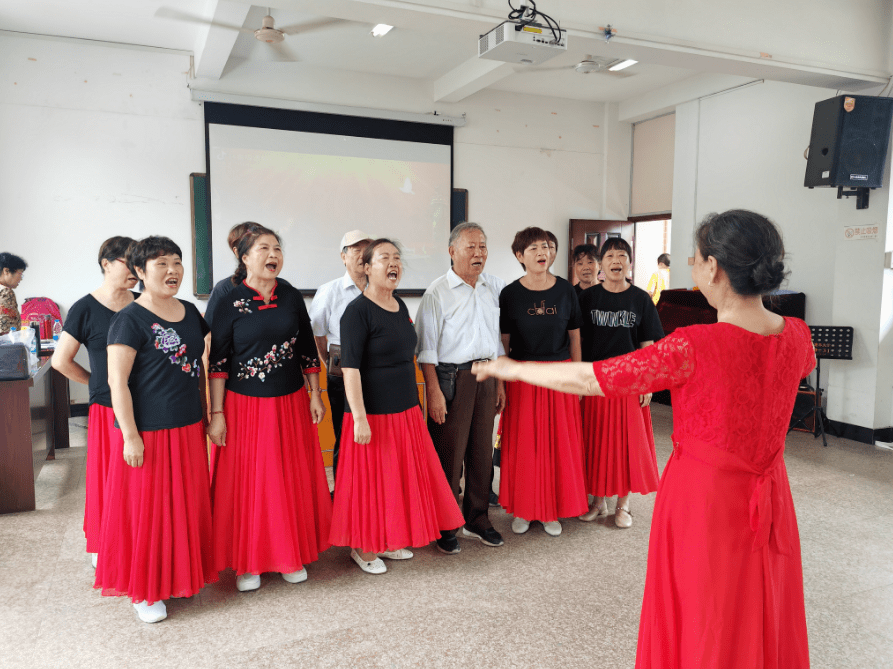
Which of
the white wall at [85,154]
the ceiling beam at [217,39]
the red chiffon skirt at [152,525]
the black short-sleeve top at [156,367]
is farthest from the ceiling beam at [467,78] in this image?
the red chiffon skirt at [152,525]

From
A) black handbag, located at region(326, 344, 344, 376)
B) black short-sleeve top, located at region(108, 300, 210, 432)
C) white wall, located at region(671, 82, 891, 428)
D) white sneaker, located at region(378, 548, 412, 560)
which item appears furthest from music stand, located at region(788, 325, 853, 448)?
black short-sleeve top, located at region(108, 300, 210, 432)

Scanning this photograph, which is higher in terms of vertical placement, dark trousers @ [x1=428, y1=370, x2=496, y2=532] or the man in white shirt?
the man in white shirt

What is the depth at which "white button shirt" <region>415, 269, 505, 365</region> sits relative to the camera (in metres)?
3.17

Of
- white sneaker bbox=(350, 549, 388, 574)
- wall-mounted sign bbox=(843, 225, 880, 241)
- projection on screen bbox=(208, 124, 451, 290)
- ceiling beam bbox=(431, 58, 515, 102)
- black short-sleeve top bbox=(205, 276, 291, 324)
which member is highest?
ceiling beam bbox=(431, 58, 515, 102)

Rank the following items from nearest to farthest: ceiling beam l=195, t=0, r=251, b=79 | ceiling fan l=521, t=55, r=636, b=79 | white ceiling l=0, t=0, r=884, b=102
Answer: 1. white ceiling l=0, t=0, r=884, b=102
2. ceiling beam l=195, t=0, r=251, b=79
3. ceiling fan l=521, t=55, r=636, b=79

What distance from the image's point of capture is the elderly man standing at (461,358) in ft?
10.4

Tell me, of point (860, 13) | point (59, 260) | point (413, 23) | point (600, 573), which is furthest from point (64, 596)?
point (860, 13)

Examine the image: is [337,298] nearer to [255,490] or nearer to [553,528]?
[255,490]

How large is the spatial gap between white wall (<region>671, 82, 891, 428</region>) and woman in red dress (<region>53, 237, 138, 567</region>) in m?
4.52

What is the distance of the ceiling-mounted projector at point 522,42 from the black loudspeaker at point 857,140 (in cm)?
267

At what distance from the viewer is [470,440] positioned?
3338 millimetres

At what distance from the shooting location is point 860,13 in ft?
16.1

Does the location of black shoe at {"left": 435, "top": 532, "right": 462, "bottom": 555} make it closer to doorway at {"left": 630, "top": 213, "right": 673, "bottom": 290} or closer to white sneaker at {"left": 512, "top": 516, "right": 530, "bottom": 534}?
white sneaker at {"left": 512, "top": 516, "right": 530, "bottom": 534}

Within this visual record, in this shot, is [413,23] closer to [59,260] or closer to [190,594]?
[190,594]
